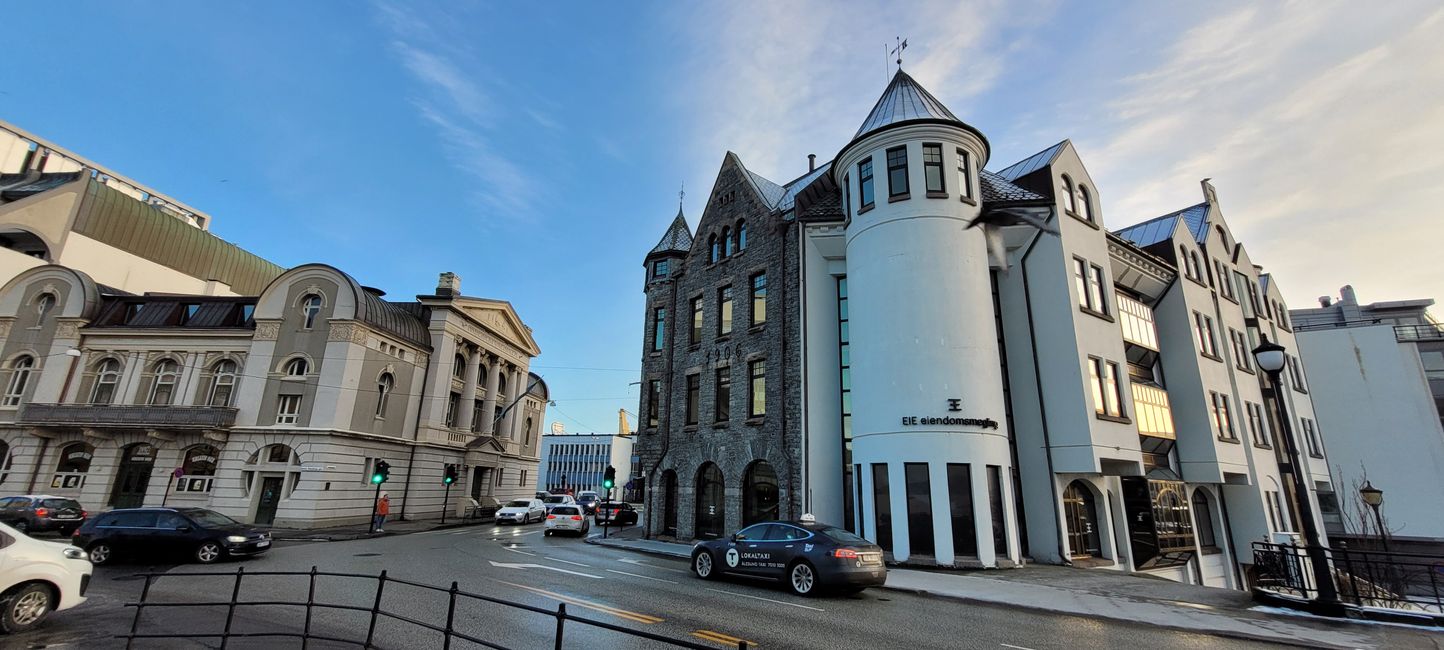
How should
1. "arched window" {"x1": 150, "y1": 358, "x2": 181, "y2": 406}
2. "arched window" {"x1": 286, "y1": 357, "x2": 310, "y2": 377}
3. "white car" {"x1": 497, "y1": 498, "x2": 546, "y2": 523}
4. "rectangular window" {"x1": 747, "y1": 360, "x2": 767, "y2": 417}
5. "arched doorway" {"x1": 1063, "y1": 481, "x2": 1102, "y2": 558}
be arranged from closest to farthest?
"arched doorway" {"x1": 1063, "y1": 481, "x2": 1102, "y2": 558} < "rectangular window" {"x1": 747, "y1": 360, "x2": 767, "y2": 417} < "arched window" {"x1": 286, "y1": 357, "x2": 310, "y2": 377} < "arched window" {"x1": 150, "y1": 358, "x2": 181, "y2": 406} < "white car" {"x1": 497, "y1": 498, "x2": 546, "y2": 523}

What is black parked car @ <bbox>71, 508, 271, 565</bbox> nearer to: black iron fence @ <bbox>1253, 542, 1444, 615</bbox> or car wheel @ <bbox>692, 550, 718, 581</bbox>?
car wheel @ <bbox>692, 550, 718, 581</bbox>

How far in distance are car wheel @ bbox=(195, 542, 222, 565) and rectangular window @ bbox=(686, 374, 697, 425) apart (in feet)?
51.3

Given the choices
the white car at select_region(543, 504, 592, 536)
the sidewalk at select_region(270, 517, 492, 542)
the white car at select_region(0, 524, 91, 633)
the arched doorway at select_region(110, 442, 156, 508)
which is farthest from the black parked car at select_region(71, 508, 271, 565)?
the arched doorway at select_region(110, 442, 156, 508)

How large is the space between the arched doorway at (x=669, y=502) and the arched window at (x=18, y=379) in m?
35.9

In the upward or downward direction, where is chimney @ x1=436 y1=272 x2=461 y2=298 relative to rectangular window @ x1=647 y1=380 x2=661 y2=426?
upward

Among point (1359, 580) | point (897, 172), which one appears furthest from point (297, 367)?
point (1359, 580)

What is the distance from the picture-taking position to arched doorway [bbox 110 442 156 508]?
98.8 ft

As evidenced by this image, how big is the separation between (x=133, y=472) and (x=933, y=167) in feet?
134

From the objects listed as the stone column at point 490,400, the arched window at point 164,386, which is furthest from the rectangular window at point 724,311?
the arched window at point 164,386

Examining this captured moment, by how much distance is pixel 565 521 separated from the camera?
2825cm

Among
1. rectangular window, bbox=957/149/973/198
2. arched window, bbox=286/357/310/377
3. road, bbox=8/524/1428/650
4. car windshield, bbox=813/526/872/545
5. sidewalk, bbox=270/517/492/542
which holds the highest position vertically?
rectangular window, bbox=957/149/973/198

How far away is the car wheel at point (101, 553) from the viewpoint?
1455 centimetres

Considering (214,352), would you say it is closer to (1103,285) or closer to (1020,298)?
(1020,298)

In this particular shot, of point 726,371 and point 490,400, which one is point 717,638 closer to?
point 726,371
